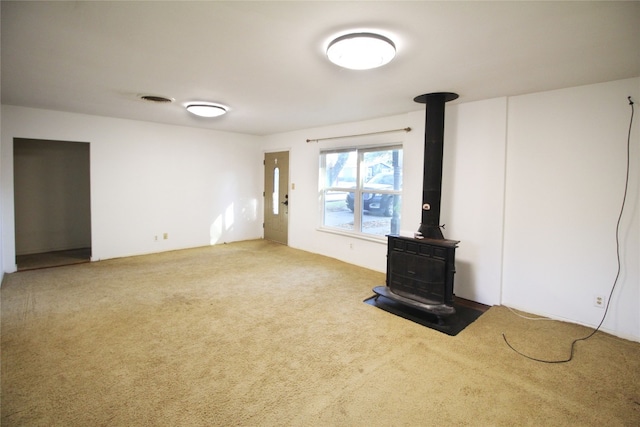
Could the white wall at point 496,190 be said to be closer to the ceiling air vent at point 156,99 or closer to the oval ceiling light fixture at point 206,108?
the ceiling air vent at point 156,99

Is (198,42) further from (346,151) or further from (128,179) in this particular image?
(128,179)

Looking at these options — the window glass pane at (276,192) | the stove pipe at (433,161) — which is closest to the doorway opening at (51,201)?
the window glass pane at (276,192)

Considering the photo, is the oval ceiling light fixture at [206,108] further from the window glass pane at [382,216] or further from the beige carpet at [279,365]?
the window glass pane at [382,216]

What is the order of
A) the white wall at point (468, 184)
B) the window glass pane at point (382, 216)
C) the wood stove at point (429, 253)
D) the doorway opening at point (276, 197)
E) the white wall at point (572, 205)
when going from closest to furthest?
the white wall at point (572, 205), the wood stove at point (429, 253), the white wall at point (468, 184), the window glass pane at point (382, 216), the doorway opening at point (276, 197)

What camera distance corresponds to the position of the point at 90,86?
331 centimetres

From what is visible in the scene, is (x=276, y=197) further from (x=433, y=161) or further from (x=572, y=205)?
(x=572, y=205)

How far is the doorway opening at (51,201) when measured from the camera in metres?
5.22

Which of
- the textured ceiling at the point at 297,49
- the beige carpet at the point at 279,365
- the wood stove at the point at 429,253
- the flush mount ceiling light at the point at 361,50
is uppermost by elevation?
the textured ceiling at the point at 297,49

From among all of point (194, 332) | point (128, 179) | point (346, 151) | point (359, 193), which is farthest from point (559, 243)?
point (128, 179)

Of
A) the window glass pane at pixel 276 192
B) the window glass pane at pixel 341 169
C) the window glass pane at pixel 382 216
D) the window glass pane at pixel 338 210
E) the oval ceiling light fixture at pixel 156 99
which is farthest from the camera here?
the window glass pane at pixel 276 192

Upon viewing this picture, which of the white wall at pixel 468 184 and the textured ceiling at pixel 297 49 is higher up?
the textured ceiling at pixel 297 49

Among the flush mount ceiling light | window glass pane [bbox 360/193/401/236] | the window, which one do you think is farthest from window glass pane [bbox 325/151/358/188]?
the flush mount ceiling light

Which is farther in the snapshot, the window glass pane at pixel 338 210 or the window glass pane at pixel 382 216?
the window glass pane at pixel 338 210

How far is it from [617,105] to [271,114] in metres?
3.81
